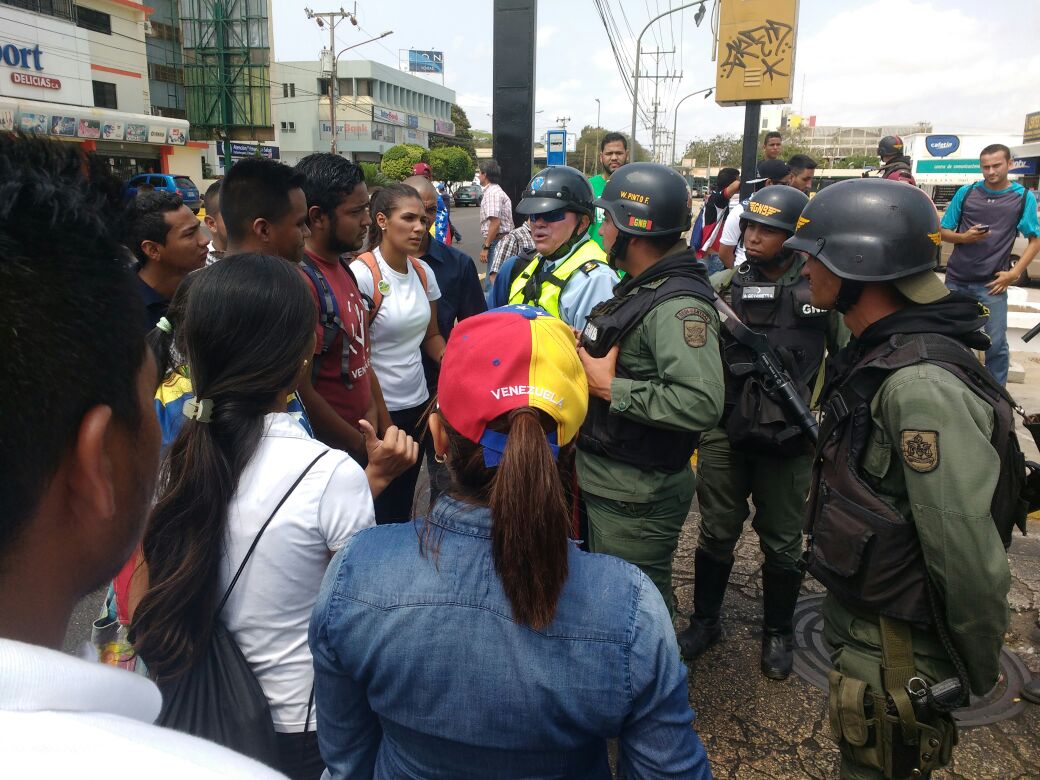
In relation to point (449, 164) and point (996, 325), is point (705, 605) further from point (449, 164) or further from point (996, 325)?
point (449, 164)

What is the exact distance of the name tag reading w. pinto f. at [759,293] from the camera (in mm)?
3457

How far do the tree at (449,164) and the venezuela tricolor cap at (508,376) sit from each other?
153 ft

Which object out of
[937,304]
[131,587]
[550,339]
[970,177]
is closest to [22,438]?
[550,339]

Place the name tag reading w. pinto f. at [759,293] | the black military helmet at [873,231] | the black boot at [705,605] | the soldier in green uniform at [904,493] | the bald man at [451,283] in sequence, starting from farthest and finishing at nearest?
the bald man at [451,283] → the name tag reading w. pinto f. at [759,293] → the black boot at [705,605] → the black military helmet at [873,231] → the soldier in green uniform at [904,493]

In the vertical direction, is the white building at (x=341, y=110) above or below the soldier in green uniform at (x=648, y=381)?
above

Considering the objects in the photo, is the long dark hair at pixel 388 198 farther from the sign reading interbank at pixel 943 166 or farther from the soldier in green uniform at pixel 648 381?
the sign reading interbank at pixel 943 166

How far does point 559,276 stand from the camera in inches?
147

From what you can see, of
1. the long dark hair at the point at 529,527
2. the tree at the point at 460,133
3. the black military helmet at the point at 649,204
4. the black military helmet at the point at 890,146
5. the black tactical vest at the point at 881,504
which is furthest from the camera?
Result: the tree at the point at 460,133

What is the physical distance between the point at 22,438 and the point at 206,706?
1243mm

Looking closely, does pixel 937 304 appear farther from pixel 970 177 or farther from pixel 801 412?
pixel 970 177

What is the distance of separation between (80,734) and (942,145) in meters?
28.4

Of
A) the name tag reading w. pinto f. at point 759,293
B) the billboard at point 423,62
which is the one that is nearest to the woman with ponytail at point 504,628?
the name tag reading w. pinto f. at point 759,293

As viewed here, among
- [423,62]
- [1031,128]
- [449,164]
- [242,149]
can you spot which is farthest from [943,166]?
[423,62]

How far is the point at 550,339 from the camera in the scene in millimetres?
1420
